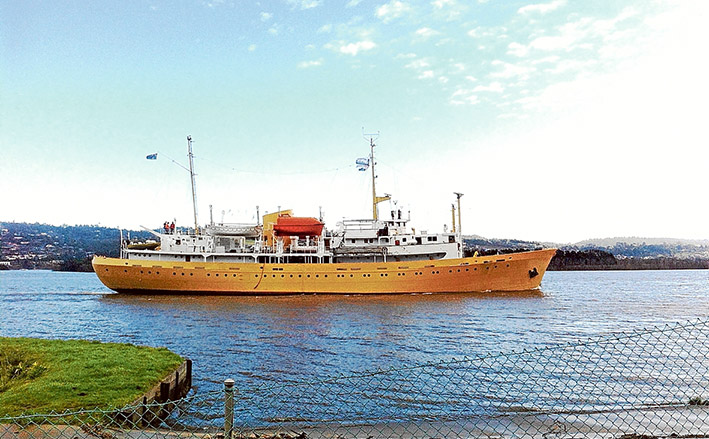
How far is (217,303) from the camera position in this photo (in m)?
28.5

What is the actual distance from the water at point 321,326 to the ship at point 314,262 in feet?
4.13

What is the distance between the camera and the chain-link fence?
6.17m

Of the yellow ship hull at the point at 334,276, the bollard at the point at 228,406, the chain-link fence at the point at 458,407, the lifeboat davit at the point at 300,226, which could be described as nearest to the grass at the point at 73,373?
the chain-link fence at the point at 458,407

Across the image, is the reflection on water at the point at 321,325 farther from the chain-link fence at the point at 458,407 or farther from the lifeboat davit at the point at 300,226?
the lifeboat davit at the point at 300,226

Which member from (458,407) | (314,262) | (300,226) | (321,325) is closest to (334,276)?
(314,262)

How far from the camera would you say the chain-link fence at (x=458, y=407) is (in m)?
6.17

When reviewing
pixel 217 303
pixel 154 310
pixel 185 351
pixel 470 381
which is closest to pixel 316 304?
pixel 217 303

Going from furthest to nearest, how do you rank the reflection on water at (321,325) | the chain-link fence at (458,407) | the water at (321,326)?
1. the reflection on water at (321,325)
2. the water at (321,326)
3. the chain-link fence at (458,407)

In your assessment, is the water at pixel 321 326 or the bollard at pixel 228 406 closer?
the bollard at pixel 228 406

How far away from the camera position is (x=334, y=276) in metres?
32.4

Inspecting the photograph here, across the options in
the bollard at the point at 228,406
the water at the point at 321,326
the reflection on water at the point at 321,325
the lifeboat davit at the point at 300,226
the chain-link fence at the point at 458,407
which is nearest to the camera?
the bollard at the point at 228,406

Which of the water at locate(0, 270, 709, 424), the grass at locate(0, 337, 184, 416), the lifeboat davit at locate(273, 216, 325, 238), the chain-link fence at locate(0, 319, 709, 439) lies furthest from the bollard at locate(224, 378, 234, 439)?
the lifeboat davit at locate(273, 216, 325, 238)

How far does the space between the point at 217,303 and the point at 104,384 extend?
21.3 metres

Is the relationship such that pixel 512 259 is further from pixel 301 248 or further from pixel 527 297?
pixel 301 248
